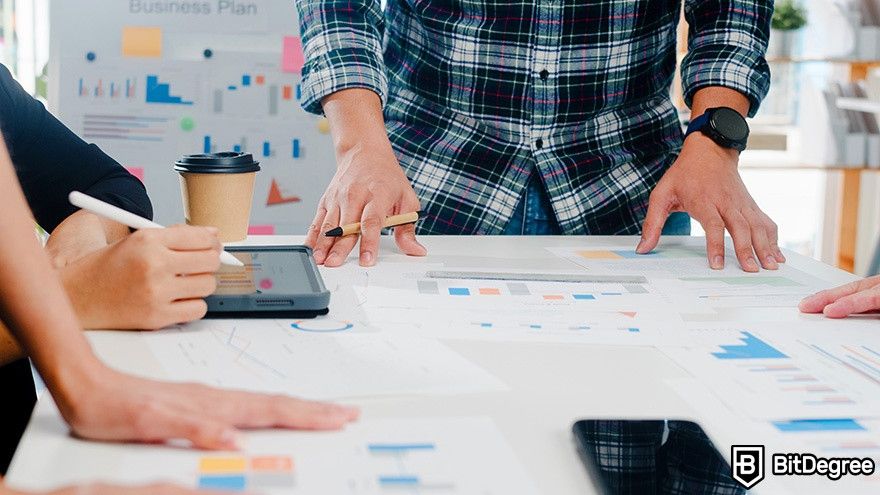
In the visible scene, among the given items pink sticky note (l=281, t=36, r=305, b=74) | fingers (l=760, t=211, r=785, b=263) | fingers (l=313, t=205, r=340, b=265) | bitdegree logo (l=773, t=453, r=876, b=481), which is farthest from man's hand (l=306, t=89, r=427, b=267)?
pink sticky note (l=281, t=36, r=305, b=74)

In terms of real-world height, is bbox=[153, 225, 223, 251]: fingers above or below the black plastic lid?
below

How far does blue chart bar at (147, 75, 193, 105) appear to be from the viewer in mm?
2750

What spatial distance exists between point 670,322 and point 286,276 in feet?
1.28

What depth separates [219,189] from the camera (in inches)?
53.0

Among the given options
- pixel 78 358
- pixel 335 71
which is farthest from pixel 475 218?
pixel 78 358

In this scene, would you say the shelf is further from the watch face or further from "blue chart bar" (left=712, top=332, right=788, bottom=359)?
"blue chart bar" (left=712, top=332, right=788, bottom=359)

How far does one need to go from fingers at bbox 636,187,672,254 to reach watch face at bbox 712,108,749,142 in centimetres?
13

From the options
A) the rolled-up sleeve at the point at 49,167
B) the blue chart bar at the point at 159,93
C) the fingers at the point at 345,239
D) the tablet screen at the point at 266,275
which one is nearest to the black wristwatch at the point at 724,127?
the fingers at the point at 345,239

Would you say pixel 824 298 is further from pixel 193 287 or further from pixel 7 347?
pixel 7 347

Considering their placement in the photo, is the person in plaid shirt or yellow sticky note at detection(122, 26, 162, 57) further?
yellow sticky note at detection(122, 26, 162, 57)

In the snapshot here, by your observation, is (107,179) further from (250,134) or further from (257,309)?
(250,134)

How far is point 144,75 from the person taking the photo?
2748 millimetres

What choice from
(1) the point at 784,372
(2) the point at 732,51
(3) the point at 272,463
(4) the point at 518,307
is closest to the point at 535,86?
(2) the point at 732,51

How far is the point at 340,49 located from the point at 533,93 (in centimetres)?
29
